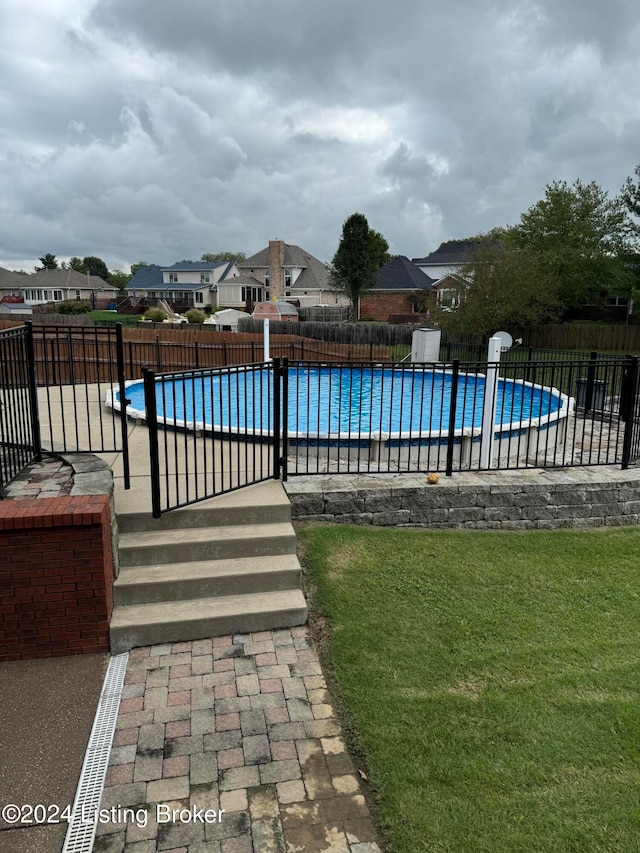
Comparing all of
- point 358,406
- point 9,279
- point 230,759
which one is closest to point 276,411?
point 230,759

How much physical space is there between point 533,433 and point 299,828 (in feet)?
22.7

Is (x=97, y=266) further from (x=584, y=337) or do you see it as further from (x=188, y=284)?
(x=584, y=337)

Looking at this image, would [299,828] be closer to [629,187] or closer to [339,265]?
[629,187]

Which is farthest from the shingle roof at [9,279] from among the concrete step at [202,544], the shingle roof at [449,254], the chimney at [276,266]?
the concrete step at [202,544]

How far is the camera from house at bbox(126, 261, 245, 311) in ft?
211

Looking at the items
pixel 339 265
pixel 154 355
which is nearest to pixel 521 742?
pixel 154 355

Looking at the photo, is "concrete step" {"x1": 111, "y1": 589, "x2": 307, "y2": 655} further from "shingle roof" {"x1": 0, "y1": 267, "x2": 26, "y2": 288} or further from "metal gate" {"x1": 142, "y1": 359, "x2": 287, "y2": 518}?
"shingle roof" {"x1": 0, "y1": 267, "x2": 26, "y2": 288}

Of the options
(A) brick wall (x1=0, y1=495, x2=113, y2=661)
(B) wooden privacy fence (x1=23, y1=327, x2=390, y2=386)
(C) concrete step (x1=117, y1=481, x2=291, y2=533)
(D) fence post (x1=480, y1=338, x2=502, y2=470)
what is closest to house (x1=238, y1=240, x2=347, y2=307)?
Answer: (B) wooden privacy fence (x1=23, y1=327, x2=390, y2=386)

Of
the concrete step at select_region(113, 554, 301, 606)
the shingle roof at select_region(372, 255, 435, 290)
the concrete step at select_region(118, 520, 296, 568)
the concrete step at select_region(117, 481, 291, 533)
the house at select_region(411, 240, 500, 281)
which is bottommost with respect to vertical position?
the concrete step at select_region(113, 554, 301, 606)

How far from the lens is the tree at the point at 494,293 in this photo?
2438 centimetres

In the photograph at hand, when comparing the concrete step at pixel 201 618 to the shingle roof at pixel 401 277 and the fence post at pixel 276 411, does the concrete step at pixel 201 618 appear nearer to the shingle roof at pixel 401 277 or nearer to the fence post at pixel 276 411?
the fence post at pixel 276 411

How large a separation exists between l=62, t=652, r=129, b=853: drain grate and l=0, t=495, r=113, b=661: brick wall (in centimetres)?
41

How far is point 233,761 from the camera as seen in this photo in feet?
10.1

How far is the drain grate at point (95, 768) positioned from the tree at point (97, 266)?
388ft
